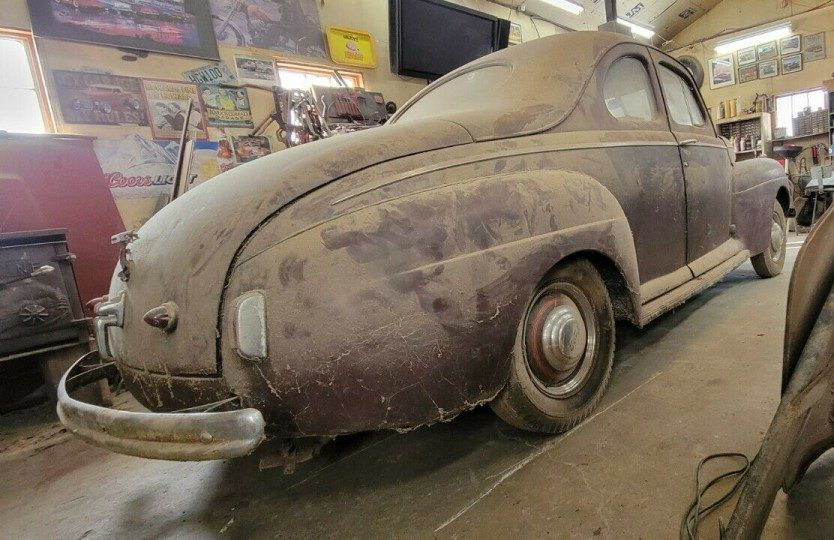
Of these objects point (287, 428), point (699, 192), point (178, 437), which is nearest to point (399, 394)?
point (287, 428)

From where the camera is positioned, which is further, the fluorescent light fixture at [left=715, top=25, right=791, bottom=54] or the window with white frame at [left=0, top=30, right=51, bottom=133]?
the fluorescent light fixture at [left=715, top=25, right=791, bottom=54]

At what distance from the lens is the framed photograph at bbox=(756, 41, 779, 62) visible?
9.81 meters

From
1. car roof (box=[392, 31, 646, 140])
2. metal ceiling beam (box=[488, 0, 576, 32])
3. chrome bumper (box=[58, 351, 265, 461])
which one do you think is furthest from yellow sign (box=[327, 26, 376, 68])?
chrome bumper (box=[58, 351, 265, 461])

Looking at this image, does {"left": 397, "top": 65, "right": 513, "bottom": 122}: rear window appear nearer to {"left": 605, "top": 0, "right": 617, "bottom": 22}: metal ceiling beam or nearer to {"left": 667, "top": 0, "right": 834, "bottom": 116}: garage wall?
{"left": 605, "top": 0, "right": 617, "bottom": 22}: metal ceiling beam

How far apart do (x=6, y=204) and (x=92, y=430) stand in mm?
3165

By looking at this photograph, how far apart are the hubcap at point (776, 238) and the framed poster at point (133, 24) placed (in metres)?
5.53

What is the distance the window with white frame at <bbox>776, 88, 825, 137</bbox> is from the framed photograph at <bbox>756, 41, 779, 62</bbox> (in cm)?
105

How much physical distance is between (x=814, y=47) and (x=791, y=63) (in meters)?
0.44

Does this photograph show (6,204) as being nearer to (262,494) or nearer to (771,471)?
(262,494)

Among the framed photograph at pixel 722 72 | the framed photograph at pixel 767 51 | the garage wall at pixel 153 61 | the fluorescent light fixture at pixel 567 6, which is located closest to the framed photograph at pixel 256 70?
the garage wall at pixel 153 61

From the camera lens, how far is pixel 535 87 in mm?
1813

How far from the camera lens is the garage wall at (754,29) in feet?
30.1

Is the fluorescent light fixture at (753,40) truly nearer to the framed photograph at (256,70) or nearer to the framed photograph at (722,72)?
the framed photograph at (722,72)

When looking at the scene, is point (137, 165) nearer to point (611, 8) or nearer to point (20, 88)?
point (20, 88)
